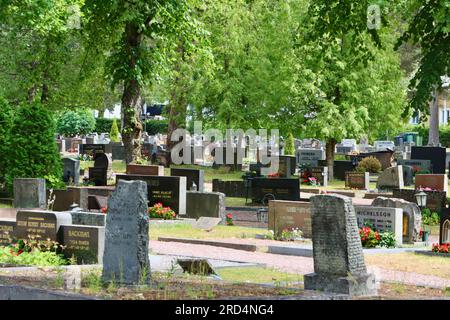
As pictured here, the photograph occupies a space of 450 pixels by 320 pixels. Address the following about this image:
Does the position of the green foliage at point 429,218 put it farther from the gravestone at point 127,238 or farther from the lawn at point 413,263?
the gravestone at point 127,238

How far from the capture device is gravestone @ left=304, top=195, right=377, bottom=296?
53.0 feet

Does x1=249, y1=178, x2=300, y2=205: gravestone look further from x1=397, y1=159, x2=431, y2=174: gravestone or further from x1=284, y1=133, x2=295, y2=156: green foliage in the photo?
x1=284, y1=133, x2=295, y2=156: green foliage

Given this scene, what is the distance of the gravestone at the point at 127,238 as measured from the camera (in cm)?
1589

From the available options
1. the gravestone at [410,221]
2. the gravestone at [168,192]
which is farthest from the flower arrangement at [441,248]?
the gravestone at [168,192]

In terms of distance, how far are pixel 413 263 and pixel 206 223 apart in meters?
7.66

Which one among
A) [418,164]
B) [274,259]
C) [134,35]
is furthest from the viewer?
[418,164]

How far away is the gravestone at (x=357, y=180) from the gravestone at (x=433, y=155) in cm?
855

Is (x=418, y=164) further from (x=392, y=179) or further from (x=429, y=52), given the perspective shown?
(x=429, y=52)

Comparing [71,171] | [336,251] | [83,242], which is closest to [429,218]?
[71,171]

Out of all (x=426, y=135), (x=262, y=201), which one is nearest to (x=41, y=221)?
(x=262, y=201)

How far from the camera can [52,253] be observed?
19.9 metres

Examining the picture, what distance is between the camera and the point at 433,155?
51656 millimetres

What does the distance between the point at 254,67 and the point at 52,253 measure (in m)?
33.2

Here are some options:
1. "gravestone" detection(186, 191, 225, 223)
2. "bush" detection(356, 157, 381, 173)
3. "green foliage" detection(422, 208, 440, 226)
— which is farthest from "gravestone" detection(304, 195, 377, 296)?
"bush" detection(356, 157, 381, 173)
